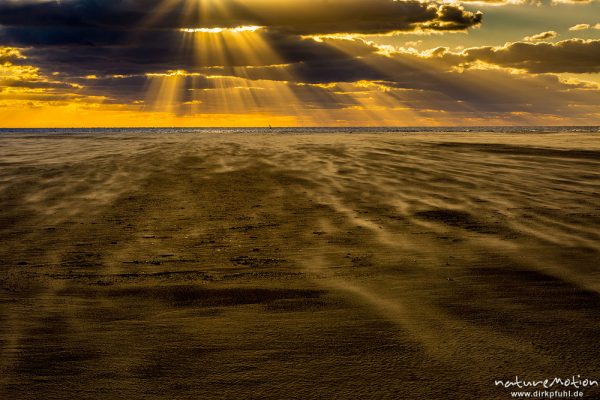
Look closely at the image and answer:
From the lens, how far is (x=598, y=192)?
9711 mm

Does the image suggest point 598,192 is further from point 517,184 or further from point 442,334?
point 442,334

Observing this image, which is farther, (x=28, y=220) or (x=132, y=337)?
(x=28, y=220)

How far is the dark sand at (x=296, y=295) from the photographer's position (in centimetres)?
288

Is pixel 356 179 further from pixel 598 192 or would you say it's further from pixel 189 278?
pixel 189 278

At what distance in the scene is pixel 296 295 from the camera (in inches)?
165

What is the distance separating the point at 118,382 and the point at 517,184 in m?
9.93

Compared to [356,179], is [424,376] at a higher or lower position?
higher

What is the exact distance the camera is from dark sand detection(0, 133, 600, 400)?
2875mm

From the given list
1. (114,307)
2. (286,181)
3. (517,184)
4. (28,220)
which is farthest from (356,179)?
(114,307)

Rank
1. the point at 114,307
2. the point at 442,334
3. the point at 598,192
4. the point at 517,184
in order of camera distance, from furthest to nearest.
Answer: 1. the point at 517,184
2. the point at 598,192
3. the point at 114,307
4. the point at 442,334

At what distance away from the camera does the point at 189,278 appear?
4734 millimetres

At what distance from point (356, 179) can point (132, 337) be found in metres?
8.77

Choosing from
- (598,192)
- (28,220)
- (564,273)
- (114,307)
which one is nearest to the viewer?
(114,307)

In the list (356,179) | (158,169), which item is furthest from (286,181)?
(158,169)
